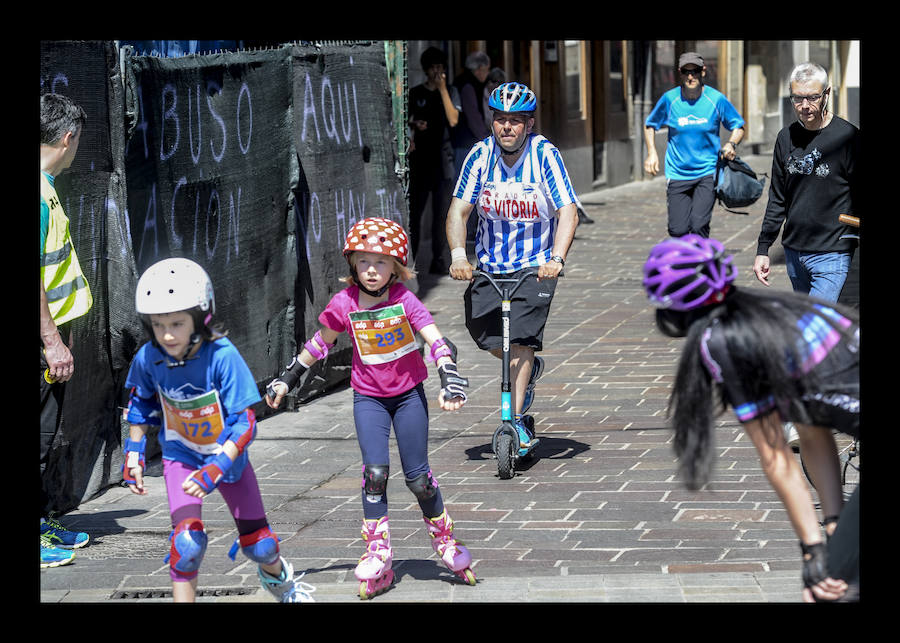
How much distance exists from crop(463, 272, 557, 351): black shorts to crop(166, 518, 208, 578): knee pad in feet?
9.93

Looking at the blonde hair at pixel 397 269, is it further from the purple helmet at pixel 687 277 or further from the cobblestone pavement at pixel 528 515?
the purple helmet at pixel 687 277

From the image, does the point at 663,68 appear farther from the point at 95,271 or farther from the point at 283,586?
the point at 283,586

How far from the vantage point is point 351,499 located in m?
→ 7.09

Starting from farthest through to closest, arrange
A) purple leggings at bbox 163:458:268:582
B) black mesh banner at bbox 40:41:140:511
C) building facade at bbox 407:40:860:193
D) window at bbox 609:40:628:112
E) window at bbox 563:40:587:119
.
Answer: window at bbox 609:40:628:112, window at bbox 563:40:587:119, building facade at bbox 407:40:860:193, black mesh banner at bbox 40:41:140:511, purple leggings at bbox 163:458:268:582

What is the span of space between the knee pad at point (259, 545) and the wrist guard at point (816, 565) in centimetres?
194

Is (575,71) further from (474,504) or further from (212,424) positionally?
(212,424)

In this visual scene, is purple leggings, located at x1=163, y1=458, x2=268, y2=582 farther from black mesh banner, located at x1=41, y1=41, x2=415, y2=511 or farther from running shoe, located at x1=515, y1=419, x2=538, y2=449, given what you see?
running shoe, located at x1=515, y1=419, x2=538, y2=449

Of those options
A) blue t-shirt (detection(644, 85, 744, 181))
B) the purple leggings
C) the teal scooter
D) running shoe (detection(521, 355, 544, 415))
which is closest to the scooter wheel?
the teal scooter

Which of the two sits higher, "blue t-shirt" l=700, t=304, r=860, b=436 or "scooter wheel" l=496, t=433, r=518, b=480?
"blue t-shirt" l=700, t=304, r=860, b=436

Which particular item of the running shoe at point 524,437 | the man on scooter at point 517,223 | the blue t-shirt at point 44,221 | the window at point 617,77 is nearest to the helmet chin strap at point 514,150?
the man on scooter at point 517,223

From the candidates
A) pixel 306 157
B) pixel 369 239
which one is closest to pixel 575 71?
pixel 306 157

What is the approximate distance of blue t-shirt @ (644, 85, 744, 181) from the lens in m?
11.3

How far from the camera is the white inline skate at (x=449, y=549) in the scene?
18.5 ft

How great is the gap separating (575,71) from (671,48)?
5.01 meters
